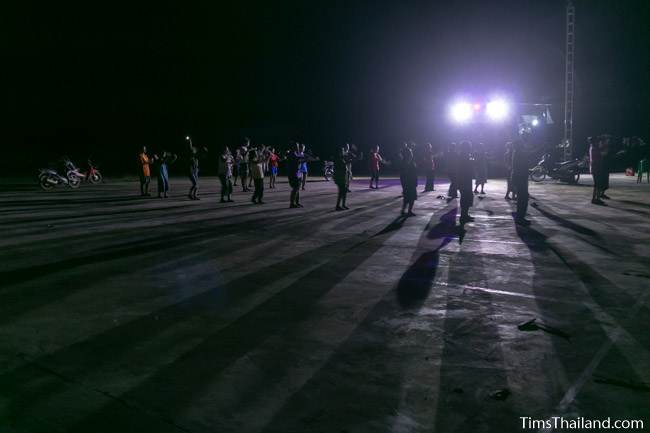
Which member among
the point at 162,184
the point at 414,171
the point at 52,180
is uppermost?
the point at 414,171

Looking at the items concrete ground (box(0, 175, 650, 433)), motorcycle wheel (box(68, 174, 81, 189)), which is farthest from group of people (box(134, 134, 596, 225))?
motorcycle wheel (box(68, 174, 81, 189))

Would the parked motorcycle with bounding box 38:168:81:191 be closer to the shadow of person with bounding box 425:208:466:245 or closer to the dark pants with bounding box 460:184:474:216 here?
the shadow of person with bounding box 425:208:466:245

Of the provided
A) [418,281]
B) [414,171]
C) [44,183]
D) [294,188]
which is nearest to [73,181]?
[44,183]

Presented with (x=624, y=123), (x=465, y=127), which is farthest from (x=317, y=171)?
(x=624, y=123)

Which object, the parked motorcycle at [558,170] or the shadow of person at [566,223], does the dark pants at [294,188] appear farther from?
the parked motorcycle at [558,170]

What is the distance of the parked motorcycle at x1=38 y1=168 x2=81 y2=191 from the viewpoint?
2466cm

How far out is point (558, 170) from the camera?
2608 centimetres

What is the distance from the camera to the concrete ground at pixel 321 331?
11.6 ft

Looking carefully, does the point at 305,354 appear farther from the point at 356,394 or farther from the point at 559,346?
the point at 559,346

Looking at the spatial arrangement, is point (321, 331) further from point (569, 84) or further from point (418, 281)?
point (569, 84)

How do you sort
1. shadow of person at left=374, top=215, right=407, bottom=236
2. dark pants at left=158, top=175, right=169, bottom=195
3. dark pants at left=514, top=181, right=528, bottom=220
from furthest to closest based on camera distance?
dark pants at left=158, top=175, right=169, bottom=195 → dark pants at left=514, top=181, right=528, bottom=220 → shadow of person at left=374, top=215, right=407, bottom=236

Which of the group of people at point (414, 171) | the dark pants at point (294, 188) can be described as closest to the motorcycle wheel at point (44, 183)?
the group of people at point (414, 171)

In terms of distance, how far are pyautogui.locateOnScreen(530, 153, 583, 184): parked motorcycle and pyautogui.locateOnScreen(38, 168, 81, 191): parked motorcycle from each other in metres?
22.9

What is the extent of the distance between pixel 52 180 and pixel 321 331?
24.0 m
